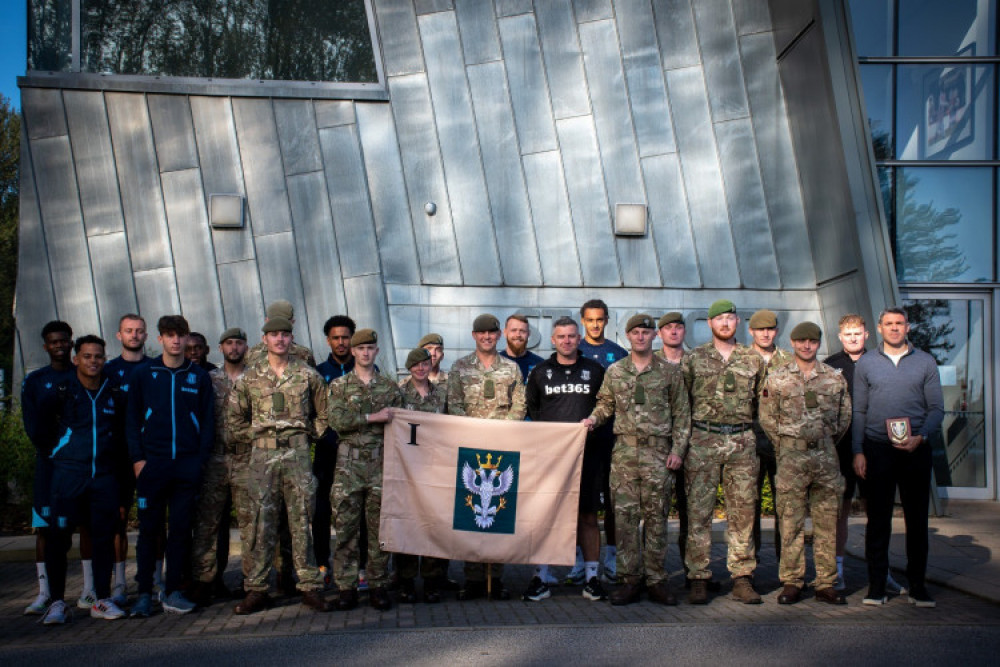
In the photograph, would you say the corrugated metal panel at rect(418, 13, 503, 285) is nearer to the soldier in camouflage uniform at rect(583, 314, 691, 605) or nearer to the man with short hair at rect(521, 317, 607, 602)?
the man with short hair at rect(521, 317, 607, 602)

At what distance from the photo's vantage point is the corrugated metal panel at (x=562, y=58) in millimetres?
13336

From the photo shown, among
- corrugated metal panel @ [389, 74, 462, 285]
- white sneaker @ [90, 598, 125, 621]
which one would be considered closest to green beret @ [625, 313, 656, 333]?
white sneaker @ [90, 598, 125, 621]

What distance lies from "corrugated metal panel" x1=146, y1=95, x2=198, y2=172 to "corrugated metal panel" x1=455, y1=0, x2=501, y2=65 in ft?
13.2

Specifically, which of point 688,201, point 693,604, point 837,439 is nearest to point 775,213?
point 688,201

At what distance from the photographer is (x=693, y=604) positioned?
7066mm

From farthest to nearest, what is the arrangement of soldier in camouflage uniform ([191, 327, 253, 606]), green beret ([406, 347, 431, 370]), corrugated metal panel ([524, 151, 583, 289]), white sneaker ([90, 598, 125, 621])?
corrugated metal panel ([524, 151, 583, 289]) < green beret ([406, 347, 431, 370]) < soldier in camouflage uniform ([191, 327, 253, 606]) < white sneaker ([90, 598, 125, 621])

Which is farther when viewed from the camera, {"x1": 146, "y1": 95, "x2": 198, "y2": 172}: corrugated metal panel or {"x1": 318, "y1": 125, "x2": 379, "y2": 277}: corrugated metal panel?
{"x1": 318, "y1": 125, "x2": 379, "y2": 277}: corrugated metal panel

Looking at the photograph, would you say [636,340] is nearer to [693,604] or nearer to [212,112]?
[693,604]

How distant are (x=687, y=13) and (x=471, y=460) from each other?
9015mm

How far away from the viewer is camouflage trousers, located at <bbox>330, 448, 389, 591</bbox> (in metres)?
7.02

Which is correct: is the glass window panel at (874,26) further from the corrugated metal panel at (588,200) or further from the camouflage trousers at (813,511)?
the camouflage trousers at (813,511)

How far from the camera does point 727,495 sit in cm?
724

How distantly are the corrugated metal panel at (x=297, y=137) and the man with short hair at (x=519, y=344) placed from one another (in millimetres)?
5700

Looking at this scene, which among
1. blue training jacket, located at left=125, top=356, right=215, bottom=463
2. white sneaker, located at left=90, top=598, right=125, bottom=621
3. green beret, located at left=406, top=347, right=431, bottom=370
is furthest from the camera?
green beret, located at left=406, top=347, right=431, bottom=370
